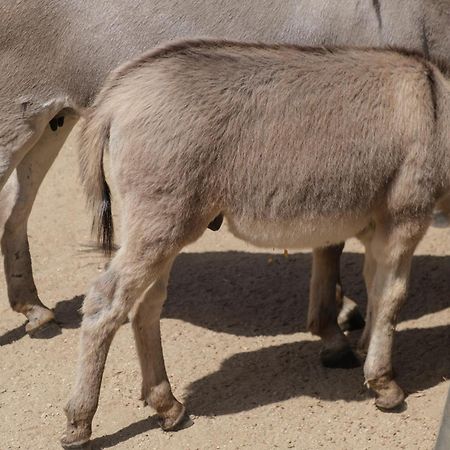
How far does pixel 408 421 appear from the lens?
5195 millimetres

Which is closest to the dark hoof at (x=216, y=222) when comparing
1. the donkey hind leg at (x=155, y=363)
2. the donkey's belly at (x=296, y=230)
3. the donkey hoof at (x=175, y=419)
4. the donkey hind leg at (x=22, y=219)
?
the donkey's belly at (x=296, y=230)

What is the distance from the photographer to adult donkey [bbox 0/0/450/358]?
545 cm

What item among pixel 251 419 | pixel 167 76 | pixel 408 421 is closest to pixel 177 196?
pixel 167 76

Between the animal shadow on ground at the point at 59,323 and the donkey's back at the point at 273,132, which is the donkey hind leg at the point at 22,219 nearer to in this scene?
the animal shadow on ground at the point at 59,323

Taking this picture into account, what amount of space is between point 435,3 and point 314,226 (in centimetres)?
141

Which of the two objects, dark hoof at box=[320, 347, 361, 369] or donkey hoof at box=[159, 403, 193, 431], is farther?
dark hoof at box=[320, 347, 361, 369]

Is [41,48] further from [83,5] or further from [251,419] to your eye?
[251,419]

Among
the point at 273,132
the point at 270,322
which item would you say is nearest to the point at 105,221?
the point at 273,132

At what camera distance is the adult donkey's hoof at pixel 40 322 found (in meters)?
6.18

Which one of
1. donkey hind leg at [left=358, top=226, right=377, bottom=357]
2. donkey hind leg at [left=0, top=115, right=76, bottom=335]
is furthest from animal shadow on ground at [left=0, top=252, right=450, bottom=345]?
donkey hind leg at [left=358, top=226, right=377, bottom=357]

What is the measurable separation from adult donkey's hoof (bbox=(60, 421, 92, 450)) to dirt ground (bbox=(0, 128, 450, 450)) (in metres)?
0.11

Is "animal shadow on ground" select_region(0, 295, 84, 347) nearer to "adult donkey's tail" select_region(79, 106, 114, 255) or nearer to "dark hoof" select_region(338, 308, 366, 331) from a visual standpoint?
"adult donkey's tail" select_region(79, 106, 114, 255)

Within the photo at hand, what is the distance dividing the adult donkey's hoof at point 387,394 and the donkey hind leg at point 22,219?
6.46 ft

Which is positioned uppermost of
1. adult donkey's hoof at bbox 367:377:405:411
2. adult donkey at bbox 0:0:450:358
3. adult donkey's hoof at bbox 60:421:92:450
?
adult donkey at bbox 0:0:450:358
